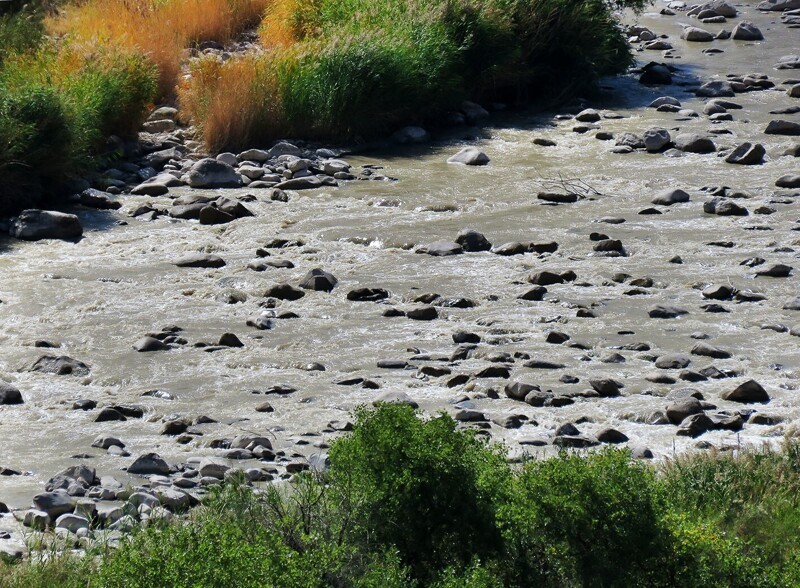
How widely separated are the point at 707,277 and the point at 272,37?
36.9ft

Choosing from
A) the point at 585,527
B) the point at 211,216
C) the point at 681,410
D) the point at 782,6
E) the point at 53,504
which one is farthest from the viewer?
the point at 782,6

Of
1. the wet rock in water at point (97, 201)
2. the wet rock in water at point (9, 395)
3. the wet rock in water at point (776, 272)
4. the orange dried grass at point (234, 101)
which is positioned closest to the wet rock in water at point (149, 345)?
the wet rock in water at point (9, 395)

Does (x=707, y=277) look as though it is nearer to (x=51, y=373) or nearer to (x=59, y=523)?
(x=51, y=373)

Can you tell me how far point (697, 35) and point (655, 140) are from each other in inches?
351

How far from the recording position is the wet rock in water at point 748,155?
15164 millimetres

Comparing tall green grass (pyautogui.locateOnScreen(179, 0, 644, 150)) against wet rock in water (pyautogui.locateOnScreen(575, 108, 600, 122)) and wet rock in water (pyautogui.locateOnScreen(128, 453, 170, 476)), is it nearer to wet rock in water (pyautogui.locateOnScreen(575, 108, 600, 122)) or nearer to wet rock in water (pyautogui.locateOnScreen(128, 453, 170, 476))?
wet rock in water (pyautogui.locateOnScreen(575, 108, 600, 122))

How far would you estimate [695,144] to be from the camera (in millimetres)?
15914

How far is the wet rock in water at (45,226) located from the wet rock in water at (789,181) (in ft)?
25.9

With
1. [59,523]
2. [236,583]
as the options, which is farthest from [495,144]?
[236,583]

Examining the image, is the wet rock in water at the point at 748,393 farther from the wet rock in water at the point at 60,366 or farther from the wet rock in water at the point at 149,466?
the wet rock in water at the point at 60,366

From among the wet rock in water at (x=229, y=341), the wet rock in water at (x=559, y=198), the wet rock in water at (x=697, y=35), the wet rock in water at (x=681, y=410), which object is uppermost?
the wet rock in water at (x=681, y=410)

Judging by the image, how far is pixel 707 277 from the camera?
35.8 feet

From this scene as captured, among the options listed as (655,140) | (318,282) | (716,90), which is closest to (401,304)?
(318,282)

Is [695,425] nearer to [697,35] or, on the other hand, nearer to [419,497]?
[419,497]
